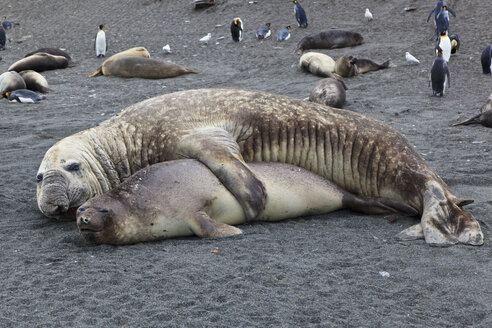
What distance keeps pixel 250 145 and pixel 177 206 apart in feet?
3.34

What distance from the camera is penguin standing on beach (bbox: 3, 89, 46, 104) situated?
9.81 metres

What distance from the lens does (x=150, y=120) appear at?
4.95m

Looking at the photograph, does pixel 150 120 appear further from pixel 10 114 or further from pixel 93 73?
pixel 93 73

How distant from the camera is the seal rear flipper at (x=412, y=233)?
4120mm

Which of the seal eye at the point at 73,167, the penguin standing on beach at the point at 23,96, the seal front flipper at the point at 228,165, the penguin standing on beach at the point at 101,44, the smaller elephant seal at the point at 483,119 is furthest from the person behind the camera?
the penguin standing on beach at the point at 101,44

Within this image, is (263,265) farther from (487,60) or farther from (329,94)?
(487,60)

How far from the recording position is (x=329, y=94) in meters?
8.65

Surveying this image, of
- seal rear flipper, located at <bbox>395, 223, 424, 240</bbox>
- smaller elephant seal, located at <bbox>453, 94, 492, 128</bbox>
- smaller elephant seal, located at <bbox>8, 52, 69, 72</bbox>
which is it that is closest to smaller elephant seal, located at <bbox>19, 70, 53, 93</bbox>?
smaller elephant seal, located at <bbox>8, 52, 69, 72</bbox>

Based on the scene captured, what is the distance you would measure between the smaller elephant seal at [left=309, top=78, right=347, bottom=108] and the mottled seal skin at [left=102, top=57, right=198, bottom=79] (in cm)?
385

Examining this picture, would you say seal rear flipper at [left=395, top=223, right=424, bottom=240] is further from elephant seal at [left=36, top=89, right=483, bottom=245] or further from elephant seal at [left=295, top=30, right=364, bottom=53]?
elephant seal at [left=295, top=30, right=364, bottom=53]

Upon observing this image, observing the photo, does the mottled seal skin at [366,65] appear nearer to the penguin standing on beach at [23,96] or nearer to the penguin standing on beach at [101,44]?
the penguin standing on beach at [23,96]

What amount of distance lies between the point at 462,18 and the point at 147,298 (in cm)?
1334

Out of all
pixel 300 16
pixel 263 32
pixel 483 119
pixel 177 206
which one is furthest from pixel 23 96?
pixel 300 16

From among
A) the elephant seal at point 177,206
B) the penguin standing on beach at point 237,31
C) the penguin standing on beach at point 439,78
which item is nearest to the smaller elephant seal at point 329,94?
the penguin standing on beach at point 439,78
